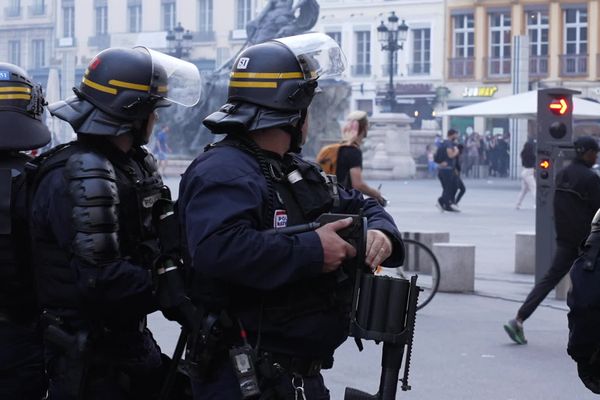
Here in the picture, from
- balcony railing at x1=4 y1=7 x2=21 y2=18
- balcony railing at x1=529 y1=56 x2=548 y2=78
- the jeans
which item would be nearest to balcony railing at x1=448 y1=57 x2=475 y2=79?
balcony railing at x1=529 y1=56 x2=548 y2=78

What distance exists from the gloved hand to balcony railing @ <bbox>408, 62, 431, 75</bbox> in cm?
5638

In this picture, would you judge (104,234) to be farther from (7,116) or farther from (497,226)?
(497,226)

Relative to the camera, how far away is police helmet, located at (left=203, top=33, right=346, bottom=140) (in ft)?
12.3

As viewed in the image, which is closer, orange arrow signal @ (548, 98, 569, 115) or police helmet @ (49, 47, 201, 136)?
police helmet @ (49, 47, 201, 136)

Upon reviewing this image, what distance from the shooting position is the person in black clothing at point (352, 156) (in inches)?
437

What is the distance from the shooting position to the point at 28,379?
4.41 m

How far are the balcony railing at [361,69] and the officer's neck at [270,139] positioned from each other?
57.8 m

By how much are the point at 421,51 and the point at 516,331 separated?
51.4 meters

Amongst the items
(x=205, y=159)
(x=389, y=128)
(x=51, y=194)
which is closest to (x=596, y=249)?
(x=205, y=159)

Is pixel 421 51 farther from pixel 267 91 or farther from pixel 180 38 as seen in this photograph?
pixel 267 91

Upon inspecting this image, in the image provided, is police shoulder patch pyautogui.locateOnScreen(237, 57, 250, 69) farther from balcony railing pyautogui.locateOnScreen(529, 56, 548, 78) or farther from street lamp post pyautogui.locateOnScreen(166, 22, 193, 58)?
balcony railing pyautogui.locateOnScreen(529, 56, 548, 78)

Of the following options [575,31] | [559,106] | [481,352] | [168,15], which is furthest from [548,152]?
[168,15]

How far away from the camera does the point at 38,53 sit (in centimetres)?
7294

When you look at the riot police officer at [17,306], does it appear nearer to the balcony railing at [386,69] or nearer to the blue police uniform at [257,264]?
the blue police uniform at [257,264]
